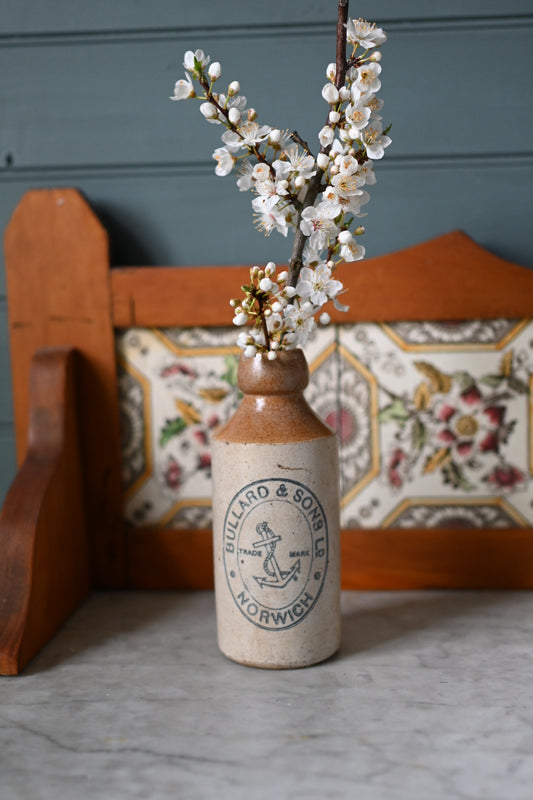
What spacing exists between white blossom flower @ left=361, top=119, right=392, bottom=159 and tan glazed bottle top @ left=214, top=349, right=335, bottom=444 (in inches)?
8.0

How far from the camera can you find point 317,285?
765mm

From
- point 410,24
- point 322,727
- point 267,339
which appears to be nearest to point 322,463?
A: point 267,339

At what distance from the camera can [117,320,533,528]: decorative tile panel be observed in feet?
3.31

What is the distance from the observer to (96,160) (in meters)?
1.07

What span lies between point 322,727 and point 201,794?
0.13 m

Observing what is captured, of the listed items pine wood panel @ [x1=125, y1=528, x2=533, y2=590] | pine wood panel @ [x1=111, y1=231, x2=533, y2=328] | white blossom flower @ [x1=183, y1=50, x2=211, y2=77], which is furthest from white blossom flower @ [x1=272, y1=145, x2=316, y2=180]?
pine wood panel @ [x1=125, y1=528, x2=533, y2=590]

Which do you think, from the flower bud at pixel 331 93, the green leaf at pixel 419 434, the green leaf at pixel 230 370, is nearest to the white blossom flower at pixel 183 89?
the flower bud at pixel 331 93

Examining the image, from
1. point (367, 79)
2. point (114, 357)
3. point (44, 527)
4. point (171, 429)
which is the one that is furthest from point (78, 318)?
point (367, 79)

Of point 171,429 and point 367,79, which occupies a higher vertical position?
point 367,79

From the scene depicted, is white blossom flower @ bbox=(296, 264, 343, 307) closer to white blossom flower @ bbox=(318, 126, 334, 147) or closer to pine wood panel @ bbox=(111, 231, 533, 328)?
white blossom flower @ bbox=(318, 126, 334, 147)

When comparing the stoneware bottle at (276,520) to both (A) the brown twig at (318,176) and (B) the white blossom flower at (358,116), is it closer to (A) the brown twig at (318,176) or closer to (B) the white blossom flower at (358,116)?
(A) the brown twig at (318,176)

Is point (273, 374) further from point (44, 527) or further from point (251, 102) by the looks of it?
point (251, 102)

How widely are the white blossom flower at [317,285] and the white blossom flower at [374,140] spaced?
113mm

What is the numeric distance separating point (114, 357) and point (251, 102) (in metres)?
0.38
